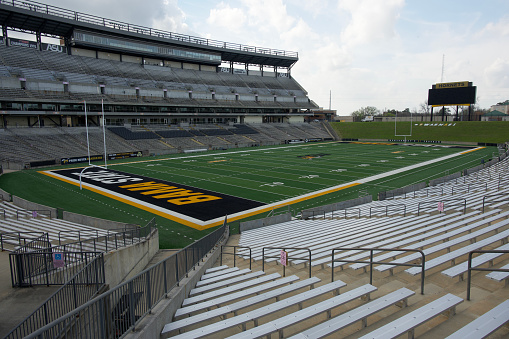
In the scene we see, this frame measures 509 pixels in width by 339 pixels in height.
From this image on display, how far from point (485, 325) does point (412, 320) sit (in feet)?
2.42

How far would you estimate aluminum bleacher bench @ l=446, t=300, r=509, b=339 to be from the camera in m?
3.59

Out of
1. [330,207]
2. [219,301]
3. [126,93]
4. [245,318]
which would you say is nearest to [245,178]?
[330,207]

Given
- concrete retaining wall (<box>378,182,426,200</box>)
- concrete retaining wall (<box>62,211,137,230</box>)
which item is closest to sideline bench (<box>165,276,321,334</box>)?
concrete retaining wall (<box>62,211,137,230</box>)

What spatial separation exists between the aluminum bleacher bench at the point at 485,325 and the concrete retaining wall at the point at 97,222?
12.0 meters

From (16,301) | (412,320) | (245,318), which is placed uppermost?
(412,320)

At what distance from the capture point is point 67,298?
6.43 m

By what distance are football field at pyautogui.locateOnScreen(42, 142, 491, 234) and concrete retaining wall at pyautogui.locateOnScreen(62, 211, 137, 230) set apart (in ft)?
14.2

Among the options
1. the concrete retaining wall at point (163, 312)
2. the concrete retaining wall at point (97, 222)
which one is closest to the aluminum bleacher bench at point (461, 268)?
the concrete retaining wall at point (163, 312)

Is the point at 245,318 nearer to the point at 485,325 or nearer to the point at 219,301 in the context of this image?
the point at 219,301

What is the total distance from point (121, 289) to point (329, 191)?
21.9 m

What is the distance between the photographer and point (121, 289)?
4.42m

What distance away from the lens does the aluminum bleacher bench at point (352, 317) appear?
4020 mm

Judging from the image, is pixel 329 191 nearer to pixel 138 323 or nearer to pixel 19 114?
pixel 138 323

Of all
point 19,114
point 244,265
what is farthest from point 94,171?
point 244,265
